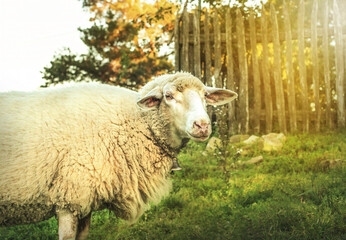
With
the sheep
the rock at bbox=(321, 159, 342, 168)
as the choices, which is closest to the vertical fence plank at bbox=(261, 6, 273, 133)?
the rock at bbox=(321, 159, 342, 168)

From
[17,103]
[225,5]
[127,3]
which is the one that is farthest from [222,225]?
[127,3]

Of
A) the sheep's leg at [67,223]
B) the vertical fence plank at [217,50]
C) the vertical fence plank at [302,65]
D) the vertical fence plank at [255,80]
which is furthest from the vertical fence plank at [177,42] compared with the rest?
the sheep's leg at [67,223]

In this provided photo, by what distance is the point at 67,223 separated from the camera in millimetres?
2605

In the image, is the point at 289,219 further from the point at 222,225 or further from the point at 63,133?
the point at 63,133

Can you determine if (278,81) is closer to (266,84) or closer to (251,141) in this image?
(266,84)

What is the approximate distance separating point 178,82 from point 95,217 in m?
2.12

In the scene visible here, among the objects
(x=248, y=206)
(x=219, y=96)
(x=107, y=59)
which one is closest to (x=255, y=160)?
(x=248, y=206)

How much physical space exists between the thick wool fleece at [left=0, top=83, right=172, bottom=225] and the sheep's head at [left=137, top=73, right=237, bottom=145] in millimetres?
133

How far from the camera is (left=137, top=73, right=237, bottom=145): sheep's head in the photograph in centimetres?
263

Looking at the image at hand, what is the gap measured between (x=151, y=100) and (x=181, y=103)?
0.31 m

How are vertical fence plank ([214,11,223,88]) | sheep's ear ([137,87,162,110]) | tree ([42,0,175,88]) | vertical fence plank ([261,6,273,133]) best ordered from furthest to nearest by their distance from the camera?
tree ([42,0,175,88]), vertical fence plank ([214,11,223,88]), vertical fence plank ([261,6,273,133]), sheep's ear ([137,87,162,110])

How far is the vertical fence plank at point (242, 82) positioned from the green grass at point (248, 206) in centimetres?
180

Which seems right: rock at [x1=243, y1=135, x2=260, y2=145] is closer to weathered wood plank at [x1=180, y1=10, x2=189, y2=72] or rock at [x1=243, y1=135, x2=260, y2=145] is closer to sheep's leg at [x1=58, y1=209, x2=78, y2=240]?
weathered wood plank at [x1=180, y1=10, x2=189, y2=72]

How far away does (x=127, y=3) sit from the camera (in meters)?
12.7
